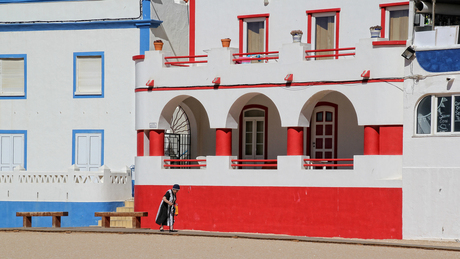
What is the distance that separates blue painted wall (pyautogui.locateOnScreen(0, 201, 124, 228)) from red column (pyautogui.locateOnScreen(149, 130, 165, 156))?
2.36 meters

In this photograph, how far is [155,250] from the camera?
1719cm

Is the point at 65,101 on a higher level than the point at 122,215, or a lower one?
higher

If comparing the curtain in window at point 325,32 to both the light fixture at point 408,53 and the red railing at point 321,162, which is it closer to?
the red railing at point 321,162

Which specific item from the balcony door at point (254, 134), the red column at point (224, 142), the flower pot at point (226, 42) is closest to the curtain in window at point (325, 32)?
the balcony door at point (254, 134)

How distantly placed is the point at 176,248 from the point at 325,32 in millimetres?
9721

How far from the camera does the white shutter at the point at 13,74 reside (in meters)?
27.6

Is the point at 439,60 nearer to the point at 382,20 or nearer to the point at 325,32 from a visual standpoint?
the point at 382,20

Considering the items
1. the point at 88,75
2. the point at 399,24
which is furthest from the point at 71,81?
the point at 399,24

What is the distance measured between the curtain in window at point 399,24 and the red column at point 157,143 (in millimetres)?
7518

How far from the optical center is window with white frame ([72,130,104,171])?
87.9ft

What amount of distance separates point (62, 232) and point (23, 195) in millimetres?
5051

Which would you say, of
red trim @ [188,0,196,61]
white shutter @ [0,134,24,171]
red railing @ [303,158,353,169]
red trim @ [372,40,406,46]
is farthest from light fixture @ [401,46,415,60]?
white shutter @ [0,134,24,171]

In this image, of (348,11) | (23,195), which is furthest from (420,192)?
(23,195)

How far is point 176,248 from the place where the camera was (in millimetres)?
17531
